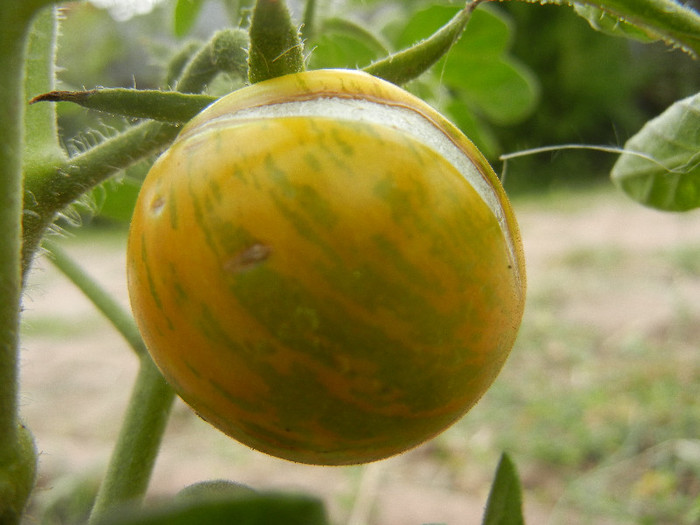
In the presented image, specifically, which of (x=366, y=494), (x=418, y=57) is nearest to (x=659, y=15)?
(x=418, y=57)

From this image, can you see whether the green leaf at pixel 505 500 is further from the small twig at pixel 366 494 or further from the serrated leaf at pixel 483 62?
the small twig at pixel 366 494

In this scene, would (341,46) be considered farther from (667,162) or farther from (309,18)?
(667,162)

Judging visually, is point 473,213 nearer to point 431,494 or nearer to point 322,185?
point 322,185

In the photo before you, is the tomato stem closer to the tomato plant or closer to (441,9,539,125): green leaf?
the tomato plant

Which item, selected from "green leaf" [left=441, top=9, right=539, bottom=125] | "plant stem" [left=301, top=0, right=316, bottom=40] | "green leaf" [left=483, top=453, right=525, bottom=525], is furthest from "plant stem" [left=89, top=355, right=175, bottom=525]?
"green leaf" [left=441, top=9, right=539, bottom=125]

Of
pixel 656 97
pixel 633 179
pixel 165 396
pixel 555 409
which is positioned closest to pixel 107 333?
pixel 555 409
